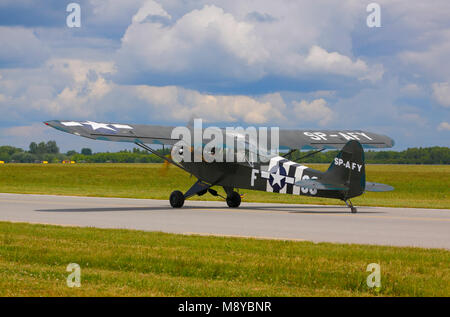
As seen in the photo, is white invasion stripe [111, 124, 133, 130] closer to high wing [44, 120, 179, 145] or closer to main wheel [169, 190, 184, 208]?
high wing [44, 120, 179, 145]

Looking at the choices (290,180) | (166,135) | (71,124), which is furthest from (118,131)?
(290,180)

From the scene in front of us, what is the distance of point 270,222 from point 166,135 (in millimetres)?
7059

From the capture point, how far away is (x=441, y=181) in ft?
183

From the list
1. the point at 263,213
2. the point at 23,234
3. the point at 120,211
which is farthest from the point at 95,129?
the point at 23,234

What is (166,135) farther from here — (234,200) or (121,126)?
(234,200)

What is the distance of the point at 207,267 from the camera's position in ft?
31.1

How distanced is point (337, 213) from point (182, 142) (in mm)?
6255

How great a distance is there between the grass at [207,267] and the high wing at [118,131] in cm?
731

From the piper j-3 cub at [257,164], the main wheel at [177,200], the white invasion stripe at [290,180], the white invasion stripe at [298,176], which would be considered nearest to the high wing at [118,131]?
the piper j-3 cub at [257,164]

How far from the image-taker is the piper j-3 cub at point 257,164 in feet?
63.2

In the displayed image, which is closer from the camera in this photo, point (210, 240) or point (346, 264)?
point (346, 264)

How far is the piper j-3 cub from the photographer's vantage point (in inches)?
758

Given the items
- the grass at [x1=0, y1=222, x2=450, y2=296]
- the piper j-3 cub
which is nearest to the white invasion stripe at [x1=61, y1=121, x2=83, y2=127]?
the piper j-3 cub
